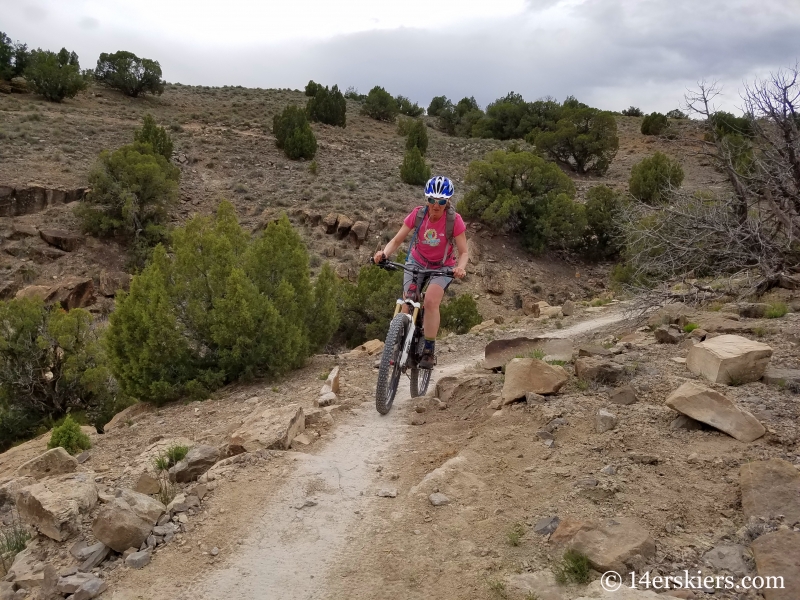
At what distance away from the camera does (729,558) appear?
2.72 meters

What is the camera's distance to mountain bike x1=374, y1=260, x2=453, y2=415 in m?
5.51

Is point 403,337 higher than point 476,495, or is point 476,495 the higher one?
point 403,337

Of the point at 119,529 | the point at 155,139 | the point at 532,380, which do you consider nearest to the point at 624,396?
the point at 532,380

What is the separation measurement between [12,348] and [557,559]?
1267cm

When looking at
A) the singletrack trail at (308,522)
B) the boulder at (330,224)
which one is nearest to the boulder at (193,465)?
the singletrack trail at (308,522)

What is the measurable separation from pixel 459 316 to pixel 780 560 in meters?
13.5

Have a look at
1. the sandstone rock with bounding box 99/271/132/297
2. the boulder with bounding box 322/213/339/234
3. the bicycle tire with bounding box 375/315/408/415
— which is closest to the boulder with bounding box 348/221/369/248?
the boulder with bounding box 322/213/339/234

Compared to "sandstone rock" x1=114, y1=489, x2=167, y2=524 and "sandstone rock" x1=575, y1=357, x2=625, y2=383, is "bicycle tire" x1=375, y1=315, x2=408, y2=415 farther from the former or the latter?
"sandstone rock" x1=114, y1=489, x2=167, y2=524

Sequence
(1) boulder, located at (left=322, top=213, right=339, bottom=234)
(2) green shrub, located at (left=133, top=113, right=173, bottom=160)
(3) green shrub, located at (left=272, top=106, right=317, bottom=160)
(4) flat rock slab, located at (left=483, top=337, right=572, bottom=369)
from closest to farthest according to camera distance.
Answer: (4) flat rock slab, located at (left=483, top=337, right=572, bottom=369), (1) boulder, located at (left=322, top=213, right=339, bottom=234), (2) green shrub, located at (left=133, top=113, right=173, bottom=160), (3) green shrub, located at (left=272, top=106, right=317, bottom=160)

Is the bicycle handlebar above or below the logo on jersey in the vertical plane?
below

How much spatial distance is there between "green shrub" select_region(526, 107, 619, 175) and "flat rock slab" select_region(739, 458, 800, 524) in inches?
1380

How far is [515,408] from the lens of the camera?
516 cm

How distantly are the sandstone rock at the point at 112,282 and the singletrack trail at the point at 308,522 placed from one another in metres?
17.8

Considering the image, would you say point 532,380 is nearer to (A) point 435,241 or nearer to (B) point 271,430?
(A) point 435,241
